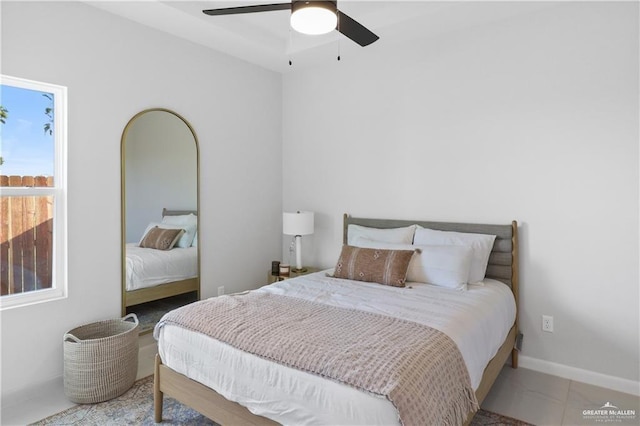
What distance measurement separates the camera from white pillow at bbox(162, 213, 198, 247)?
334 centimetres

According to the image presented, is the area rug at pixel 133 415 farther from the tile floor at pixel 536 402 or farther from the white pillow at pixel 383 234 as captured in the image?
the white pillow at pixel 383 234

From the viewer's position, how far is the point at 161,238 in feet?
10.7

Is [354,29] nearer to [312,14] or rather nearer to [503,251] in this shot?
[312,14]

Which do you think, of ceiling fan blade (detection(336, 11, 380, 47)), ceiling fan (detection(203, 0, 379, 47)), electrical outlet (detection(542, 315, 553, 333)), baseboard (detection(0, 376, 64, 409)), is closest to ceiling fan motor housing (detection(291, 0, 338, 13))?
ceiling fan (detection(203, 0, 379, 47))

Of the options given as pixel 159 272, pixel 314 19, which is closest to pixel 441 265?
pixel 314 19

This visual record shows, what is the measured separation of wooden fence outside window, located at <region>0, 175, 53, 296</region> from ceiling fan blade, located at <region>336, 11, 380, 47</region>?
2192 millimetres

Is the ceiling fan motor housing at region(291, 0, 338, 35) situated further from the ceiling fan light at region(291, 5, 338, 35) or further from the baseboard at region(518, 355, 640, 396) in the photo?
the baseboard at region(518, 355, 640, 396)

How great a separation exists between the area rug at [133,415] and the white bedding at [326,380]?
386 mm

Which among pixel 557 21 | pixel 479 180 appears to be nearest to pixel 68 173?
pixel 479 180

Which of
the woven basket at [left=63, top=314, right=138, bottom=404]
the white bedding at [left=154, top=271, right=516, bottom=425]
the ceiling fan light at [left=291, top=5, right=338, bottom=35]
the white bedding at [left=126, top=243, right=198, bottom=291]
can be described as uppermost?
the ceiling fan light at [left=291, top=5, right=338, bottom=35]

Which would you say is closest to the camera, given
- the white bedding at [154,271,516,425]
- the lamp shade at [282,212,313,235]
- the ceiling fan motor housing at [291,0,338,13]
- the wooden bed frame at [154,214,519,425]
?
the white bedding at [154,271,516,425]

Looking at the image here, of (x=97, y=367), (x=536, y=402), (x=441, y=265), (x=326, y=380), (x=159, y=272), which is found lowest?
(x=536, y=402)

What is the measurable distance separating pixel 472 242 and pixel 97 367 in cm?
275

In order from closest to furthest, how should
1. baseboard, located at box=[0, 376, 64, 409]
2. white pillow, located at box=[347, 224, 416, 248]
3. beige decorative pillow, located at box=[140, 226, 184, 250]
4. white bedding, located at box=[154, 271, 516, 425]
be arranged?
white bedding, located at box=[154, 271, 516, 425], baseboard, located at box=[0, 376, 64, 409], beige decorative pillow, located at box=[140, 226, 184, 250], white pillow, located at box=[347, 224, 416, 248]
